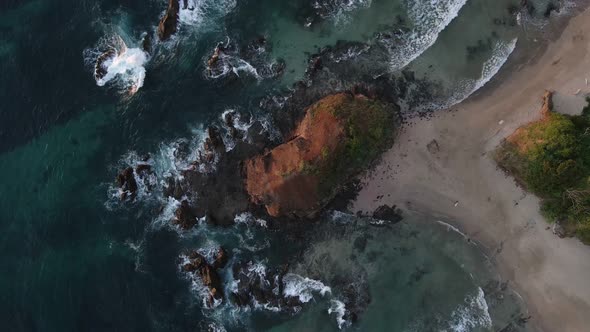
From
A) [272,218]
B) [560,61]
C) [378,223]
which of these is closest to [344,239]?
[378,223]

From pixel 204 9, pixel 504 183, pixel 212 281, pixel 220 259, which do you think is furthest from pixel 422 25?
pixel 212 281

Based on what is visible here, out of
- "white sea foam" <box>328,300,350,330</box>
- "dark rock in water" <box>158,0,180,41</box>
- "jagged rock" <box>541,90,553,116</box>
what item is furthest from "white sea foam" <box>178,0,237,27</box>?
"jagged rock" <box>541,90,553,116</box>

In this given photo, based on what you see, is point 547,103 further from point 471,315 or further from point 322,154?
point 322,154

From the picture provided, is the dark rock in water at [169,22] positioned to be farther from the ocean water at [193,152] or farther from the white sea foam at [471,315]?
the white sea foam at [471,315]

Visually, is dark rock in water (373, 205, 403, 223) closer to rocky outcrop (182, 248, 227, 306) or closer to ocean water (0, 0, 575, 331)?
ocean water (0, 0, 575, 331)

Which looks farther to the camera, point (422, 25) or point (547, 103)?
point (422, 25)

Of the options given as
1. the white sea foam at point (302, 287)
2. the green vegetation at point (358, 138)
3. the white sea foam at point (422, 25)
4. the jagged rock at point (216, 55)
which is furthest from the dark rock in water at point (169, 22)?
the white sea foam at point (302, 287)
